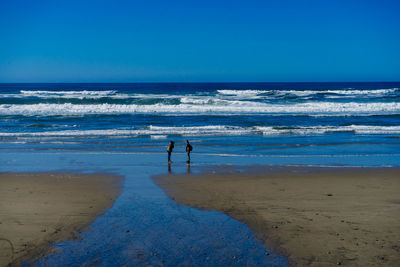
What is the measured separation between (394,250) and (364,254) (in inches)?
20.8

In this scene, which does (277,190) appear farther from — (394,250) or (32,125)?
(32,125)

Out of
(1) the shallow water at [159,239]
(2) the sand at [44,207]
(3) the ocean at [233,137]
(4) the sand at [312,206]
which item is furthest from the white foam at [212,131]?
(1) the shallow water at [159,239]

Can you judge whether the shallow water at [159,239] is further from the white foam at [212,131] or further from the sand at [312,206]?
the white foam at [212,131]

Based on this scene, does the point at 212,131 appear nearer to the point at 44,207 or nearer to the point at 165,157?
the point at 165,157

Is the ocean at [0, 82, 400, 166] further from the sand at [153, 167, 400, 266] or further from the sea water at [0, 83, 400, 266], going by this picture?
the sand at [153, 167, 400, 266]

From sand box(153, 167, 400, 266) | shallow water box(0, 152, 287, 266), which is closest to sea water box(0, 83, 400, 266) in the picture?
shallow water box(0, 152, 287, 266)

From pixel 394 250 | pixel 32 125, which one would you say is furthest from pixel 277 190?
pixel 32 125

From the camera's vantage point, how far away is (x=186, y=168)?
12.0m

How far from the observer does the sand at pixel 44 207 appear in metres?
5.86

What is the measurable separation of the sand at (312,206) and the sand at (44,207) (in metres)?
1.76

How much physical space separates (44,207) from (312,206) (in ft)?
18.2

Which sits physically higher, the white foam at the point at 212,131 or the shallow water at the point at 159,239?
the shallow water at the point at 159,239

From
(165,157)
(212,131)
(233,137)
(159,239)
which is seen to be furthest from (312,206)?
(212,131)

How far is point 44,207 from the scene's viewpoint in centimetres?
772
